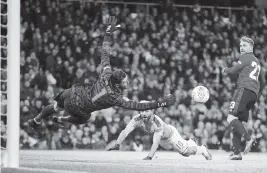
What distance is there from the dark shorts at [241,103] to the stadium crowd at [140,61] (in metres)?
4.22

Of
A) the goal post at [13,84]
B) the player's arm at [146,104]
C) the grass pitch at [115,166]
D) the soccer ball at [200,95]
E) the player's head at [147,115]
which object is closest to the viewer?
the goal post at [13,84]

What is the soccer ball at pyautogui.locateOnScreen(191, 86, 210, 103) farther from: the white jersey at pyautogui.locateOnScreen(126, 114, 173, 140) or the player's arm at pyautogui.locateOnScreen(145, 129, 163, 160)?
the player's arm at pyautogui.locateOnScreen(145, 129, 163, 160)

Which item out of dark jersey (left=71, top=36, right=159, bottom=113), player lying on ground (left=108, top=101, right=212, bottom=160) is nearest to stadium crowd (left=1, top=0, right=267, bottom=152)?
dark jersey (left=71, top=36, right=159, bottom=113)

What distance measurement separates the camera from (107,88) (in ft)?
34.5

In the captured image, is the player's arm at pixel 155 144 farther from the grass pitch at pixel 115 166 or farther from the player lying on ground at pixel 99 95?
the player lying on ground at pixel 99 95

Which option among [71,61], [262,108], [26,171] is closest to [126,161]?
[26,171]

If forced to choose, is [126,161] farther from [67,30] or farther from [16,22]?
[67,30]

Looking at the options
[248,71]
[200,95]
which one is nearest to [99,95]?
[200,95]

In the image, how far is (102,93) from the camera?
10.6 meters

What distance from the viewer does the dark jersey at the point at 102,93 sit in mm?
10375

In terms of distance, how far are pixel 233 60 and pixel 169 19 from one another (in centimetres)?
198

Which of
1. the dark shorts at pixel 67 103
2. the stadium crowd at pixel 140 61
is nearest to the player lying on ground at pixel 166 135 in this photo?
the dark shorts at pixel 67 103

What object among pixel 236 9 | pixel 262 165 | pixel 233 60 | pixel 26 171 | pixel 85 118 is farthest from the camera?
pixel 236 9

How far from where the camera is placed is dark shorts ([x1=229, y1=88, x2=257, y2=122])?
10.3m
